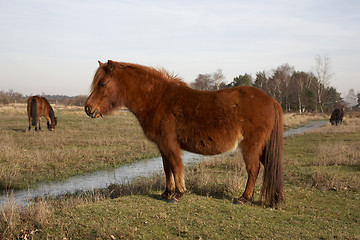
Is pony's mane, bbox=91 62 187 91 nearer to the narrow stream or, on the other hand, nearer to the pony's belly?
the pony's belly

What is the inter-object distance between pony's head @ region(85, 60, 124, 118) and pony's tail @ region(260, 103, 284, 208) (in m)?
3.23

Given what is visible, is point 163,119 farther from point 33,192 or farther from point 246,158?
point 33,192

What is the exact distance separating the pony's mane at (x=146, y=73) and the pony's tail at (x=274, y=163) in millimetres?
2079

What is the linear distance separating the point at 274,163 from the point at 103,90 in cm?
371

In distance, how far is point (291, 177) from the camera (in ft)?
31.0

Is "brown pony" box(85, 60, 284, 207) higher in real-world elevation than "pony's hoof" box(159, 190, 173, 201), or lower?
higher

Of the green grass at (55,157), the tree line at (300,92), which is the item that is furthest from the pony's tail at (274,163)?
the tree line at (300,92)

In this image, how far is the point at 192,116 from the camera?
18.6 feet

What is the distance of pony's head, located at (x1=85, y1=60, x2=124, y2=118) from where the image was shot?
5.78 meters

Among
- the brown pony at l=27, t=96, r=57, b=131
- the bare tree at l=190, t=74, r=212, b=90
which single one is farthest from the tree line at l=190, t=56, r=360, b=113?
the brown pony at l=27, t=96, r=57, b=131

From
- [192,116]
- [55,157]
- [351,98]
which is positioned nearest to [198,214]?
[192,116]

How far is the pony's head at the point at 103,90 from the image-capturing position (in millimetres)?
5777

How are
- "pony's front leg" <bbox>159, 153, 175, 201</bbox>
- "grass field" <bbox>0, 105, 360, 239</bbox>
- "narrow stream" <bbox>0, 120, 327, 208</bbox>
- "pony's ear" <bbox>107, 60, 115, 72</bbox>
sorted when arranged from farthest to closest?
"narrow stream" <bbox>0, 120, 327, 208</bbox>
"pony's front leg" <bbox>159, 153, 175, 201</bbox>
"pony's ear" <bbox>107, 60, 115, 72</bbox>
"grass field" <bbox>0, 105, 360, 239</bbox>

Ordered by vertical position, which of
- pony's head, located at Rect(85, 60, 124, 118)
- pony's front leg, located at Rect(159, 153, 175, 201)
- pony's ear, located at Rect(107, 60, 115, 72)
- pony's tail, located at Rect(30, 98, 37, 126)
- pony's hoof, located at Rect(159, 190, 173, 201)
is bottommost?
pony's hoof, located at Rect(159, 190, 173, 201)
